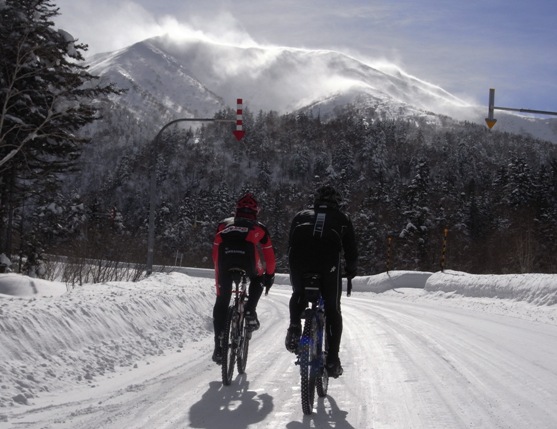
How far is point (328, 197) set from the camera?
18.5 ft

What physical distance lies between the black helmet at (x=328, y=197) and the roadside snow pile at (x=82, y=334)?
311 centimetres

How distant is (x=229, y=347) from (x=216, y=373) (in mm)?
756

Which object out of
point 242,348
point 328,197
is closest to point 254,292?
point 242,348

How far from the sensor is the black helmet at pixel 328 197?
5.65 meters

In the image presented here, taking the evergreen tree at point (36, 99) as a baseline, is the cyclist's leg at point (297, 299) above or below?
below

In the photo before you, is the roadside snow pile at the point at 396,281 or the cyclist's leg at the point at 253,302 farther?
the roadside snow pile at the point at 396,281

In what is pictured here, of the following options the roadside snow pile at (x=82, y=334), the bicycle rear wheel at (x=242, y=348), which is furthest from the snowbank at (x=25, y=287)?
the bicycle rear wheel at (x=242, y=348)

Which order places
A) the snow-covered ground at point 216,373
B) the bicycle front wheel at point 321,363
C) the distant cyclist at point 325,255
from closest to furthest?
the snow-covered ground at point 216,373 → the bicycle front wheel at point 321,363 → the distant cyclist at point 325,255

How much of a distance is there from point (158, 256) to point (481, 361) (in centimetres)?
2849

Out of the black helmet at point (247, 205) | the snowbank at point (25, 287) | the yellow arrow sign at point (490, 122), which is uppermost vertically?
the yellow arrow sign at point (490, 122)

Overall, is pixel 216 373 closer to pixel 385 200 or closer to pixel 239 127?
pixel 239 127

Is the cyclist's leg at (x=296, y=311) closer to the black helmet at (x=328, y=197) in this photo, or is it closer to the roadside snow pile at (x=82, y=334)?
the black helmet at (x=328, y=197)

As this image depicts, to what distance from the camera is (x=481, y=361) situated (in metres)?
7.78

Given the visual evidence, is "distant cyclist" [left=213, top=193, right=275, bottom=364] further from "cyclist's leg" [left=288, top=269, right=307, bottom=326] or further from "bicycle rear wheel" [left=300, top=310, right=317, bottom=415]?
"bicycle rear wheel" [left=300, top=310, right=317, bottom=415]
